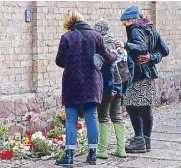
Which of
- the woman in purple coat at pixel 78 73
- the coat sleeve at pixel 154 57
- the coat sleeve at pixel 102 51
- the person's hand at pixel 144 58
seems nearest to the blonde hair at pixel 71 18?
the woman in purple coat at pixel 78 73

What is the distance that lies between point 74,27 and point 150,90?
1.55 meters

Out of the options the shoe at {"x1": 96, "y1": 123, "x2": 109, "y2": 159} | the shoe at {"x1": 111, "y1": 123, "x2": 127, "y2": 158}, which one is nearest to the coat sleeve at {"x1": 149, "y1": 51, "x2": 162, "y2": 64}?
the shoe at {"x1": 111, "y1": 123, "x2": 127, "y2": 158}

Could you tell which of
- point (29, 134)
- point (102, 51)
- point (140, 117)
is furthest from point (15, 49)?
point (102, 51)

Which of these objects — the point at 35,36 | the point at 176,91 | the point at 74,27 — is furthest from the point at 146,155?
the point at 176,91

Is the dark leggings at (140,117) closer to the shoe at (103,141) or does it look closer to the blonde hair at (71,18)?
A: the shoe at (103,141)

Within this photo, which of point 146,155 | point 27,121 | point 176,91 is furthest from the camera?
point 176,91

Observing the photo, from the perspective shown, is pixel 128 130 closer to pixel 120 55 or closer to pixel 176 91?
pixel 120 55

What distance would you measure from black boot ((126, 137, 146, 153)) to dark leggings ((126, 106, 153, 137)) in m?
0.07

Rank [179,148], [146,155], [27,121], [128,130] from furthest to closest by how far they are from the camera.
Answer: [128,130] → [27,121] → [179,148] → [146,155]

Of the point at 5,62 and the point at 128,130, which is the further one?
the point at 128,130

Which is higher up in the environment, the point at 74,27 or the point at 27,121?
the point at 74,27

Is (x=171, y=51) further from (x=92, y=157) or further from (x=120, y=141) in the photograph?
(x=92, y=157)

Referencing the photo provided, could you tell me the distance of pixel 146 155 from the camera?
8422 mm

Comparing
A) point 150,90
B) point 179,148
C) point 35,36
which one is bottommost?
point 179,148
